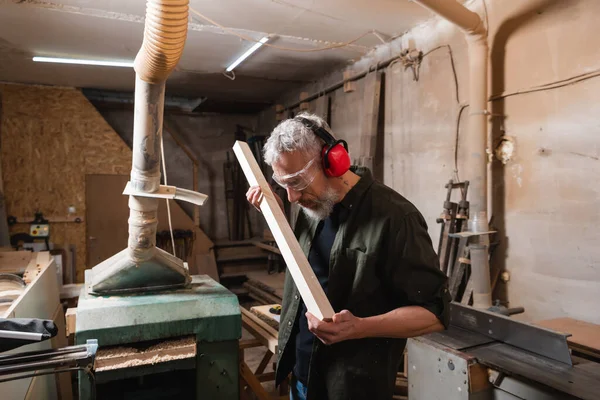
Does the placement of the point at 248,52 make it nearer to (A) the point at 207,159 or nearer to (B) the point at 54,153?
(B) the point at 54,153

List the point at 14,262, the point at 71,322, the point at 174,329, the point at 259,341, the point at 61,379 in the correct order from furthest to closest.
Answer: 1. the point at 14,262
2. the point at 61,379
3. the point at 259,341
4. the point at 71,322
5. the point at 174,329

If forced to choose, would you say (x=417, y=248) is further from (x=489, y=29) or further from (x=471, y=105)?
(x=489, y=29)

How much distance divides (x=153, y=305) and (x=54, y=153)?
3.65 meters

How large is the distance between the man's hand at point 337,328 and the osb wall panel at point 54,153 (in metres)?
4.57

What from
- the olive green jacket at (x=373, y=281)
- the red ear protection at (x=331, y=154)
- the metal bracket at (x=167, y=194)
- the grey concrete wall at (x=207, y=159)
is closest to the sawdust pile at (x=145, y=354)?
the metal bracket at (x=167, y=194)

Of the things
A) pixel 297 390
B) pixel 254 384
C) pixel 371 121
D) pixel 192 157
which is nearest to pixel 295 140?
pixel 297 390

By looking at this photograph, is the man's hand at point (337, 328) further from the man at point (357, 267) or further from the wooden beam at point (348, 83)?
the wooden beam at point (348, 83)

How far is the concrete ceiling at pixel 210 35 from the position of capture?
2.77 meters

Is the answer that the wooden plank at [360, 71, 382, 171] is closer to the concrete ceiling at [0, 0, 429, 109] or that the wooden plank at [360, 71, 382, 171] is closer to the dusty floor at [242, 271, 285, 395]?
the concrete ceiling at [0, 0, 429, 109]

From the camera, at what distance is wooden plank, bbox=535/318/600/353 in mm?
1646

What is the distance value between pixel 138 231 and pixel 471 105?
1.95 meters

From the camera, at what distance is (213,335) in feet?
6.54

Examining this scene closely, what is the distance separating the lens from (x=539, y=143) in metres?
2.22

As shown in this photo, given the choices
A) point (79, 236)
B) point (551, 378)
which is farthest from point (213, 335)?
point (79, 236)
